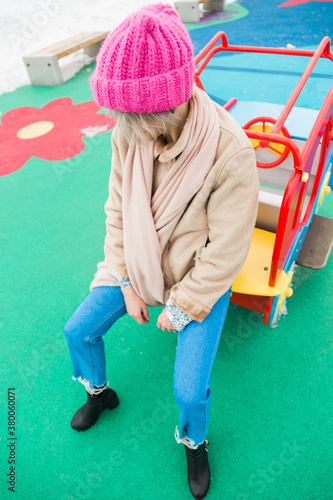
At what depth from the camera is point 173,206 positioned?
1.14 metres

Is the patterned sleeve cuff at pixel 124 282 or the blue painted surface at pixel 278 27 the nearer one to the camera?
the patterned sleeve cuff at pixel 124 282

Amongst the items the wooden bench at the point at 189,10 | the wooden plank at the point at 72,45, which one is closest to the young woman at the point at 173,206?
the wooden plank at the point at 72,45

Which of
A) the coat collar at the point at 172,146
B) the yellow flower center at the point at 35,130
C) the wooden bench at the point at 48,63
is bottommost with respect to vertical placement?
the yellow flower center at the point at 35,130

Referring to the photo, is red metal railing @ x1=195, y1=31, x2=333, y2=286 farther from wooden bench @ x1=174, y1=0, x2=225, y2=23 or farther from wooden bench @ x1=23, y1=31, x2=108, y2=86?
wooden bench @ x1=174, y1=0, x2=225, y2=23

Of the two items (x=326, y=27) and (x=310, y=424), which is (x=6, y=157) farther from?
(x=326, y=27)

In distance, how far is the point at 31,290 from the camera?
2.20 meters

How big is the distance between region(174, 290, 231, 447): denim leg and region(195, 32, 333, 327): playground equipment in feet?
1.05

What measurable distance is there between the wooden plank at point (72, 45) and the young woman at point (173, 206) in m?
4.06

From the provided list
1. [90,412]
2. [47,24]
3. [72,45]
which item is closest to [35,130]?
[72,45]

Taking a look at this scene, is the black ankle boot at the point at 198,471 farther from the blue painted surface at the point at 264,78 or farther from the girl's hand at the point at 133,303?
the blue painted surface at the point at 264,78

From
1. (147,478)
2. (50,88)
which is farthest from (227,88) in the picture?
(147,478)

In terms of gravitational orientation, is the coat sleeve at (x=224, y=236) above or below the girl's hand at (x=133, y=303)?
above

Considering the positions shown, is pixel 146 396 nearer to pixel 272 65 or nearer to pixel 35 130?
pixel 35 130

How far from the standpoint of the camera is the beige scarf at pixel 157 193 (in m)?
1.08
